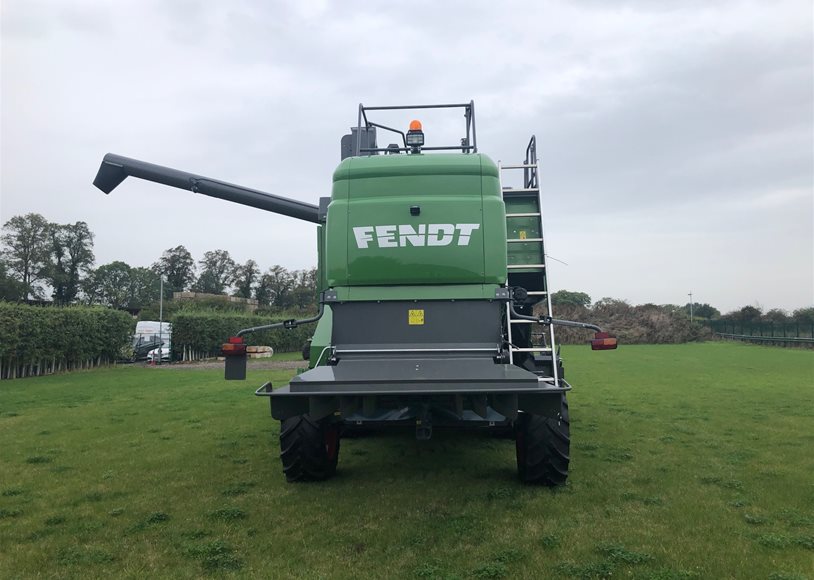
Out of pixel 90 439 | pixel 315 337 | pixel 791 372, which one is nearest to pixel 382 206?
pixel 315 337

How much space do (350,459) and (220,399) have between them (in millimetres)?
6908

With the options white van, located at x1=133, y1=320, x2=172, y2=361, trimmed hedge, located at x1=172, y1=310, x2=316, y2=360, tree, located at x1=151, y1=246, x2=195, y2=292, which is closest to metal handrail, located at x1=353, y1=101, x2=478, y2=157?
trimmed hedge, located at x1=172, y1=310, x2=316, y2=360

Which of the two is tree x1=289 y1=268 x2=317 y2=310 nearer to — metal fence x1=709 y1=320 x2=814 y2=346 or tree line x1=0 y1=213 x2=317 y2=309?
tree line x1=0 y1=213 x2=317 y2=309

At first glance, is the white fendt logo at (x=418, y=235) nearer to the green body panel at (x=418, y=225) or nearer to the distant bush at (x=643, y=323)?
the green body panel at (x=418, y=225)

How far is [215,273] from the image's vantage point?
86.1m

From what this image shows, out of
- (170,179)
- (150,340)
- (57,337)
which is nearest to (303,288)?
(150,340)

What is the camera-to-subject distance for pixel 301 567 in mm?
3738

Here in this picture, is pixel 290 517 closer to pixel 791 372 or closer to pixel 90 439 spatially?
pixel 90 439

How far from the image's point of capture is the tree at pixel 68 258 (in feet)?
202

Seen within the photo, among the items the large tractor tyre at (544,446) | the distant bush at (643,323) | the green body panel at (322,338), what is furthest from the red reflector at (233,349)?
the distant bush at (643,323)

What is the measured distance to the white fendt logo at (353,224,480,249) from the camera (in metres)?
5.45

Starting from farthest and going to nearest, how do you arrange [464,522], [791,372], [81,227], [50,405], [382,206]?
1. [81,227]
2. [791,372]
3. [50,405]
4. [382,206]
5. [464,522]

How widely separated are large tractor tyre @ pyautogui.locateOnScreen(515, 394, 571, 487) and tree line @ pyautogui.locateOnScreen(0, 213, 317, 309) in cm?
4162

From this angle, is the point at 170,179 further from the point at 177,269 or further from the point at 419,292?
the point at 177,269
